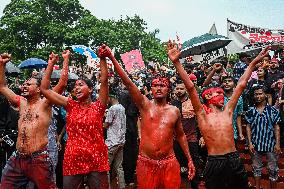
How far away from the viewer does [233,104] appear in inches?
200

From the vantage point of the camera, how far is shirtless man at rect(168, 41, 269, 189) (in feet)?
15.7

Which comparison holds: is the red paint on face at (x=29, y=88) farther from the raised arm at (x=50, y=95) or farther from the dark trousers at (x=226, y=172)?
the dark trousers at (x=226, y=172)

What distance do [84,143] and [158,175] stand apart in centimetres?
92

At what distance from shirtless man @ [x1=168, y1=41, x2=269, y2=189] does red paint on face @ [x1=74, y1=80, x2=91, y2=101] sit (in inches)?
44.1

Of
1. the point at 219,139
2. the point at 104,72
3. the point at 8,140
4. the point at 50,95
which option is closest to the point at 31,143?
the point at 50,95

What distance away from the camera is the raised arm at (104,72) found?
4.76m

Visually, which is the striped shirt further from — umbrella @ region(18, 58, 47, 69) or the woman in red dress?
umbrella @ region(18, 58, 47, 69)

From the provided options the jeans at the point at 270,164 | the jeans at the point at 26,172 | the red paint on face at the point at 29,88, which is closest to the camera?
the jeans at the point at 26,172

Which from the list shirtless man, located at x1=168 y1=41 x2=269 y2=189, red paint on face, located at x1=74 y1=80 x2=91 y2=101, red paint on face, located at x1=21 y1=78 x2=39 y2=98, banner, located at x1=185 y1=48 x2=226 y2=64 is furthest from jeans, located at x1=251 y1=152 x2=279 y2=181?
banner, located at x1=185 y1=48 x2=226 y2=64

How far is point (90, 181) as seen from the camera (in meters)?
4.88

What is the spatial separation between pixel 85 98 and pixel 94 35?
1537 inches

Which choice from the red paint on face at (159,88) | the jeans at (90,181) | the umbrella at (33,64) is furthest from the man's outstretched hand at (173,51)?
the umbrella at (33,64)

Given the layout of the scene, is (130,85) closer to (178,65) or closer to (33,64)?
(178,65)

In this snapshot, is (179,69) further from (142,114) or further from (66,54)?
(66,54)
